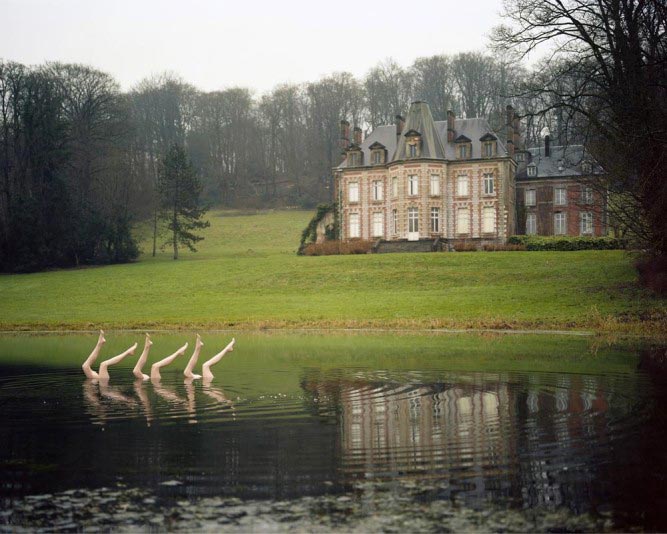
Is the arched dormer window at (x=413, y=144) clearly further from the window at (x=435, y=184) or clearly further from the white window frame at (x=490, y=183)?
the white window frame at (x=490, y=183)

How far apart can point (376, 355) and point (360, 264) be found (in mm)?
26746

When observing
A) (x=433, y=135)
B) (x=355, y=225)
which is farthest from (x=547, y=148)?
(x=355, y=225)

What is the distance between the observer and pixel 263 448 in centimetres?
895

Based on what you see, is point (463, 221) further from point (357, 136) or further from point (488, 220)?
point (357, 136)

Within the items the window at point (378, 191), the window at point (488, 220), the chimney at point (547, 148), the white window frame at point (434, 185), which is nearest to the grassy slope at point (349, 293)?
the white window frame at point (434, 185)

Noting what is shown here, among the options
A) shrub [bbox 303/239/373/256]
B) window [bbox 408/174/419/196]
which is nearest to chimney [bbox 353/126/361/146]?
window [bbox 408/174/419/196]

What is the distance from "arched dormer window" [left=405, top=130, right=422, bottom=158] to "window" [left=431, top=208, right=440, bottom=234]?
14.1 feet

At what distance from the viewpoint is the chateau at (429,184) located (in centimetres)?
5828

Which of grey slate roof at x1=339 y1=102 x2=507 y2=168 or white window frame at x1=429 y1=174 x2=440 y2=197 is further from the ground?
grey slate roof at x1=339 y1=102 x2=507 y2=168

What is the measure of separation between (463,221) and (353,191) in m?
8.88

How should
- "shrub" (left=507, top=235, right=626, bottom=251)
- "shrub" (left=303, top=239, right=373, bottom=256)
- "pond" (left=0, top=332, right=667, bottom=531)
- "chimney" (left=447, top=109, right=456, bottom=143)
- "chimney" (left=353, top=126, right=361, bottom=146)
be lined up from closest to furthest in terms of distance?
"pond" (left=0, top=332, right=667, bottom=531) < "shrub" (left=507, top=235, right=626, bottom=251) < "shrub" (left=303, top=239, right=373, bottom=256) < "chimney" (left=447, top=109, right=456, bottom=143) < "chimney" (left=353, top=126, right=361, bottom=146)

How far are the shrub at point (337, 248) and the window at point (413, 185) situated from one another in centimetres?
630

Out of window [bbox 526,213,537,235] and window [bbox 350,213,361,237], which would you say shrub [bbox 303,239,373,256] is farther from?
window [bbox 526,213,537,235]

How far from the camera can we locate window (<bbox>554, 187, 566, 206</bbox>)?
64.4 metres
